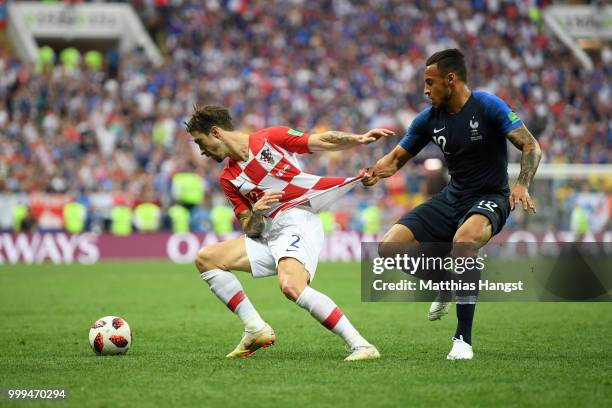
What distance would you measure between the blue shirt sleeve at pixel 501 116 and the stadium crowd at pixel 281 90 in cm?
1800

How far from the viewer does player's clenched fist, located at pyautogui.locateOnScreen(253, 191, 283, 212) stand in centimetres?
827

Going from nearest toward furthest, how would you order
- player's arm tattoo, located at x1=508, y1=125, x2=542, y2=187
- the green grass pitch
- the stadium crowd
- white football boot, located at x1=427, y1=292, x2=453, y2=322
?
the green grass pitch
player's arm tattoo, located at x1=508, y1=125, x2=542, y2=187
white football boot, located at x1=427, y1=292, x2=453, y2=322
the stadium crowd

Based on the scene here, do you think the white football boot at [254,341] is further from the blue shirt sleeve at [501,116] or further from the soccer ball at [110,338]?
the blue shirt sleeve at [501,116]

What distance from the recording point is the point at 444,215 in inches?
347

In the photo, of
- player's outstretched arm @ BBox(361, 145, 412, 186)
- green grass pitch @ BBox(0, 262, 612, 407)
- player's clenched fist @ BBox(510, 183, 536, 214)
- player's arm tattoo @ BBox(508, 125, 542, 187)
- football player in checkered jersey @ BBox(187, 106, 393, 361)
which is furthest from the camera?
player's outstretched arm @ BBox(361, 145, 412, 186)

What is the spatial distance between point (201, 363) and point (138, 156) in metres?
20.7

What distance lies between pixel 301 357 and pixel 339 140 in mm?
1904

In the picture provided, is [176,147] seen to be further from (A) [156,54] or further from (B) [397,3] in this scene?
(B) [397,3]

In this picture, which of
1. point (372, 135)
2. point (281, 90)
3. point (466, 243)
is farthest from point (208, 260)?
point (281, 90)

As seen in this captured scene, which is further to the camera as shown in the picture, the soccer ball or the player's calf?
the soccer ball

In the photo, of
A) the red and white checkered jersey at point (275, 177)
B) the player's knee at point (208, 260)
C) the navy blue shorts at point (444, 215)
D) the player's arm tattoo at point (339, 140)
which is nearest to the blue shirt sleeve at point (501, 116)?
the navy blue shorts at point (444, 215)

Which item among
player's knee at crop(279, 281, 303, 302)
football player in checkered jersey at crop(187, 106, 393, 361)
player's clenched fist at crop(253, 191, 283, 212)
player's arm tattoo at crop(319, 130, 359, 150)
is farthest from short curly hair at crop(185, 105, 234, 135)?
player's knee at crop(279, 281, 303, 302)

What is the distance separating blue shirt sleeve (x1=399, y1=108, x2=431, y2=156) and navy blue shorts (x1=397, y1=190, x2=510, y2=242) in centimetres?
49

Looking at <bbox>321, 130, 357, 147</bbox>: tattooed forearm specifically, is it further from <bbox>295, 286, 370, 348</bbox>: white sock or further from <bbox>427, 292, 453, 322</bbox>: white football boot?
<bbox>427, 292, 453, 322</bbox>: white football boot
